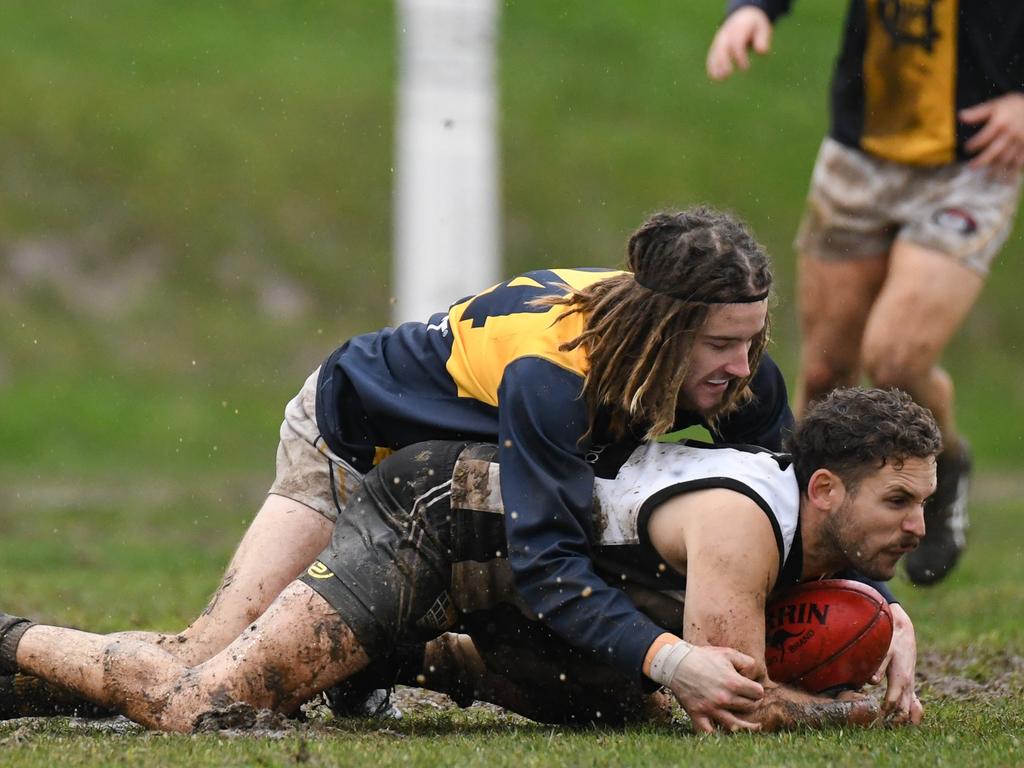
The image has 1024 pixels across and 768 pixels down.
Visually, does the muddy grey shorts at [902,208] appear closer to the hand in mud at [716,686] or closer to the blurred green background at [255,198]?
the hand in mud at [716,686]

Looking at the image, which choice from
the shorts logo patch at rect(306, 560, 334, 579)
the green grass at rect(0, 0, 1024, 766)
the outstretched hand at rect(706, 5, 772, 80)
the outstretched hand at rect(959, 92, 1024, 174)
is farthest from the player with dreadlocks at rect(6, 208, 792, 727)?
the green grass at rect(0, 0, 1024, 766)

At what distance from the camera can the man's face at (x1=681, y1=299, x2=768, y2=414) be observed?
5.18 metres

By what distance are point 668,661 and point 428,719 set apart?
1145mm

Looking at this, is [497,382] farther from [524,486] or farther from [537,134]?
[537,134]

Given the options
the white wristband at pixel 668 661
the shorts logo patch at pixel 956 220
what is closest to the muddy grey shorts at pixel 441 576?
the white wristband at pixel 668 661

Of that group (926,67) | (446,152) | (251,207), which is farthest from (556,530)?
(251,207)

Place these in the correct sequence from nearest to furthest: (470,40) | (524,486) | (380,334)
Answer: (524,486) < (380,334) < (470,40)

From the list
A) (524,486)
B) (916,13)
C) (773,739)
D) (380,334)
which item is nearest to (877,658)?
(773,739)

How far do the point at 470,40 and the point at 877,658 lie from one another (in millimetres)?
8022

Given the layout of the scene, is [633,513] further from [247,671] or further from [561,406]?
[247,671]

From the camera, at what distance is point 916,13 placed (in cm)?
781

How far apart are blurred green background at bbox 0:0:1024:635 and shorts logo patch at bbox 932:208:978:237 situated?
6640 millimetres

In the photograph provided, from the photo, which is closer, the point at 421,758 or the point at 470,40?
the point at 421,758

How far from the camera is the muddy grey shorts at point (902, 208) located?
25.4 feet
